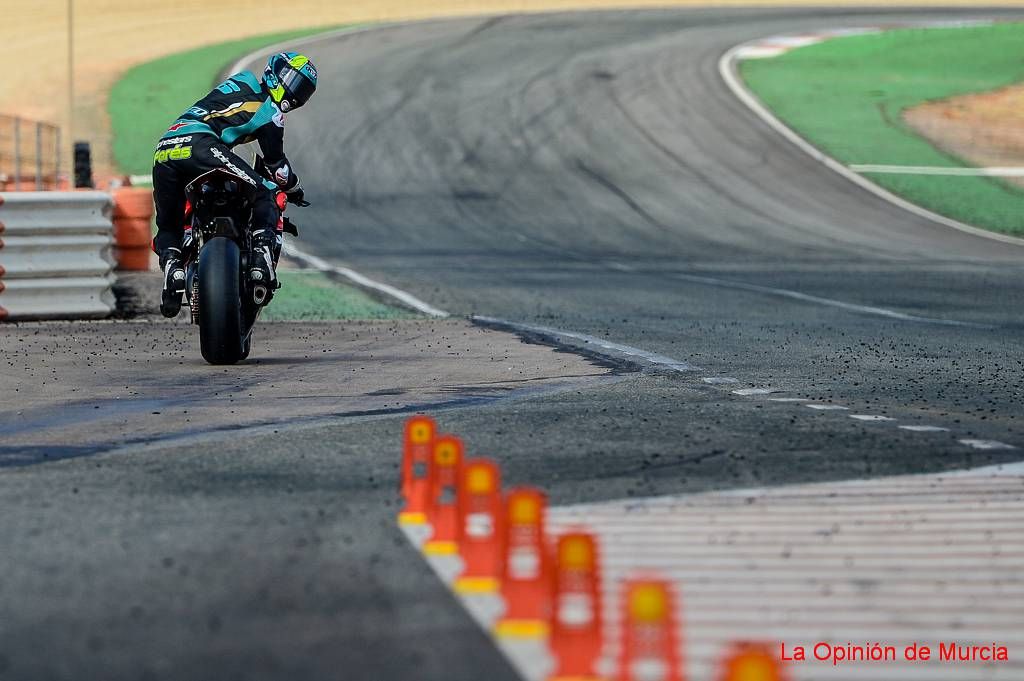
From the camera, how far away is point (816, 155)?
30.4 m

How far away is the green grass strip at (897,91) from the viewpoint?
92.6ft

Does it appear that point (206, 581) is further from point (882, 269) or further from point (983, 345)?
point (882, 269)

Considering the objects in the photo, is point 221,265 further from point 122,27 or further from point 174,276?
point 122,27

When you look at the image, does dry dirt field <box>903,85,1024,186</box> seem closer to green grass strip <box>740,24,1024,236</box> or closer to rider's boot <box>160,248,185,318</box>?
green grass strip <box>740,24,1024,236</box>

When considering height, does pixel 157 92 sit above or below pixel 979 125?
above

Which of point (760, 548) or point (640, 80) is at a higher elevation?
point (640, 80)

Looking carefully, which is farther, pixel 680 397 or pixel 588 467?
pixel 680 397

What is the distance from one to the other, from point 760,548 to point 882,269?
51.2 ft

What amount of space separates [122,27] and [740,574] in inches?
1526

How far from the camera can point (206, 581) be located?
4.86 metres

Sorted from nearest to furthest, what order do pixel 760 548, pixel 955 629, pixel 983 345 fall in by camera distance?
pixel 955 629 → pixel 760 548 → pixel 983 345

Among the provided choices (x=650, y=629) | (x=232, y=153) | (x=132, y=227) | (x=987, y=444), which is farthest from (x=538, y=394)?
(x=132, y=227)

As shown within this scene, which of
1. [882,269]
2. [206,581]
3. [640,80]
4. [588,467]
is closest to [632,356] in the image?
[588,467]

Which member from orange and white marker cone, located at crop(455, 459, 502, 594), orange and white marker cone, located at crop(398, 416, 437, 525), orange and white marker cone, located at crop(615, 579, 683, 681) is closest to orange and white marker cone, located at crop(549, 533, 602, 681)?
orange and white marker cone, located at crop(615, 579, 683, 681)
